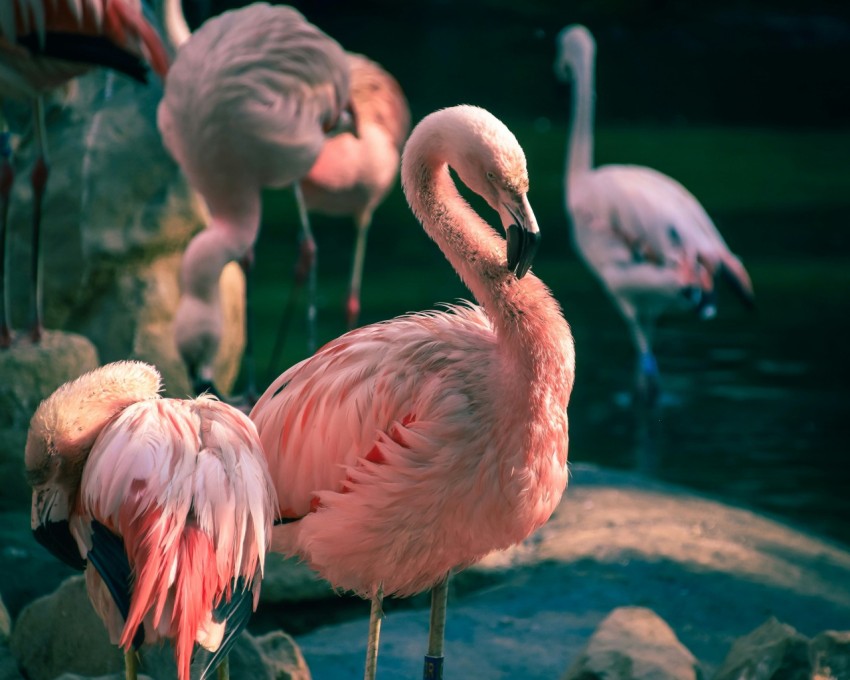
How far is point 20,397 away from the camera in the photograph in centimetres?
433

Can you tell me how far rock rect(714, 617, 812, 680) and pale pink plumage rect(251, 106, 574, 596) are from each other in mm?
715

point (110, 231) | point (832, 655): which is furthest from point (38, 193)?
point (832, 655)

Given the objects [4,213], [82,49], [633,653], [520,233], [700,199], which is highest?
[520,233]

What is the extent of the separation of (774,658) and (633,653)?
0.33 metres

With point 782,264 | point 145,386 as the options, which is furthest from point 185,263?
point 782,264

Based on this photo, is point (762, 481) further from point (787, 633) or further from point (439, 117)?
point (439, 117)

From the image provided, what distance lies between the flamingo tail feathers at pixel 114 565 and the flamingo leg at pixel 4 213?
7.75ft

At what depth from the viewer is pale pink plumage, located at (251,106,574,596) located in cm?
261

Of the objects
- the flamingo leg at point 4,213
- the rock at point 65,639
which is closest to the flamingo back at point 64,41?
the flamingo leg at point 4,213

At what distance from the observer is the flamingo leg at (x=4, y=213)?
4.58 m

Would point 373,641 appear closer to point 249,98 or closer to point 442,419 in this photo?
point 442,419

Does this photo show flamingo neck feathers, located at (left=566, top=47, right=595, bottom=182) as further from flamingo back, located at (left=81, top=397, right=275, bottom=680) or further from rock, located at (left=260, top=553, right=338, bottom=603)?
flamingo back, located at (left=81, top=397, right=275, bottom=680)

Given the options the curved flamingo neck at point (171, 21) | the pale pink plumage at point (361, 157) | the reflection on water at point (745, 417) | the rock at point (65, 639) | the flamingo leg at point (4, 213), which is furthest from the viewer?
the pale pink plumage at point (361, 157)

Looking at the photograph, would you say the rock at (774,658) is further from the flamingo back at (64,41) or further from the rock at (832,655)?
the flamingo back at (64,41)
